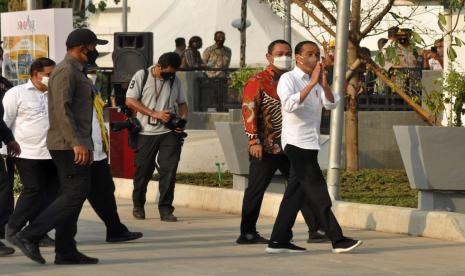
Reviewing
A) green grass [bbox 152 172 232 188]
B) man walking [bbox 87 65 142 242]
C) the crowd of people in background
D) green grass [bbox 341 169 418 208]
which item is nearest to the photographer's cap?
man walking [bbox 87 65 142 242]

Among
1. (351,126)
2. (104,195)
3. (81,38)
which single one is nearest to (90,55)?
(81,38)

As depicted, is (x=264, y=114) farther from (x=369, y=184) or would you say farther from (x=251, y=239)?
(x=369, y=184)

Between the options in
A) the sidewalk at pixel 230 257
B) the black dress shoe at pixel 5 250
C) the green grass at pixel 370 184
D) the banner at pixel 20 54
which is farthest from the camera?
the banner at pixel 20 54

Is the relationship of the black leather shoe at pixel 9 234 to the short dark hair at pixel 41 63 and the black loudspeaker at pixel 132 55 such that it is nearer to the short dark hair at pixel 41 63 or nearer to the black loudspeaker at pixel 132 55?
the short dark hair at pixel 41 63

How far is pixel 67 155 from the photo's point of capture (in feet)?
37.9

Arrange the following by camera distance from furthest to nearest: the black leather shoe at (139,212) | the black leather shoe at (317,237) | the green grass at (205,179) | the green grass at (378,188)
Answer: the green grass at (205,179) < the green grass at (378,188) < the black leather shoe at (139,212) < the black leather shoe at (317,237)

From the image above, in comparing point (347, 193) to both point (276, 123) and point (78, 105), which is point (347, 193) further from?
point (78, 105)

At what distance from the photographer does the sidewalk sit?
2.65 feet

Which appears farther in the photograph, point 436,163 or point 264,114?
point 436,163

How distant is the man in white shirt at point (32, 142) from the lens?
41.5ft

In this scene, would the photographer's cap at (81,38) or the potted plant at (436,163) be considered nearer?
the photographer's cap at (81,38)

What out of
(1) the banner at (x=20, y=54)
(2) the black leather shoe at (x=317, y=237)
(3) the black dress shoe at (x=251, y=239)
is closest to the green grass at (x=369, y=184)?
(1) the banner at (x=20, y=54)

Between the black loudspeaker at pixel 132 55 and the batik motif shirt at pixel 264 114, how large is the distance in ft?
26.5

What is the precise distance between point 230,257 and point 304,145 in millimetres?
1069
